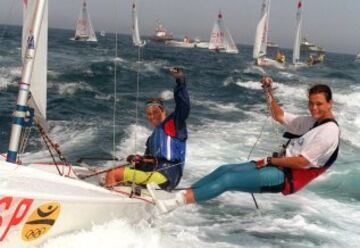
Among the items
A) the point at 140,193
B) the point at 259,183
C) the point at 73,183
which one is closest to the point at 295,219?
the point at 259,183

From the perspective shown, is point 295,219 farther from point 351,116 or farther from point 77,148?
point 351,116

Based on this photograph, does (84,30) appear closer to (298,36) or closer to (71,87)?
(298,36)

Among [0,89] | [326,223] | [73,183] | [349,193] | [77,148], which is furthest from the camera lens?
[0,89]

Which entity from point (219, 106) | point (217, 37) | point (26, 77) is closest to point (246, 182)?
point (26, 77)

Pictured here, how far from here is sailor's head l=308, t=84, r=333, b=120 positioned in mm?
4648

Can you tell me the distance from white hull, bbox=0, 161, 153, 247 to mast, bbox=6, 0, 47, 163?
0.31m

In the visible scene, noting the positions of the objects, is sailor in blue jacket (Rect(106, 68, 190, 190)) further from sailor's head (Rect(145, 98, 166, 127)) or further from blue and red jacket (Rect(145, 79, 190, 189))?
sailor's head (Rect(145, 98, 166, 127))

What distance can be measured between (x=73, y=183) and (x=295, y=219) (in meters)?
3.64

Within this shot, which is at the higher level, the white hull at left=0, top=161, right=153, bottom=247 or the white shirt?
the white shirt

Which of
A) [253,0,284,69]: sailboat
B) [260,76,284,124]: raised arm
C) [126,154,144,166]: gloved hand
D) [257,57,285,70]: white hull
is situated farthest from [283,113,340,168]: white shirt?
[257,57,285,70]: white hull

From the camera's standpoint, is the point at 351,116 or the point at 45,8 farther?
the point at 351,116

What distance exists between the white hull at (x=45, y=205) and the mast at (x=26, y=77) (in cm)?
31

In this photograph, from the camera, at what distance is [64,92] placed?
18688 millimetres

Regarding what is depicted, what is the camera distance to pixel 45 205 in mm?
4285
